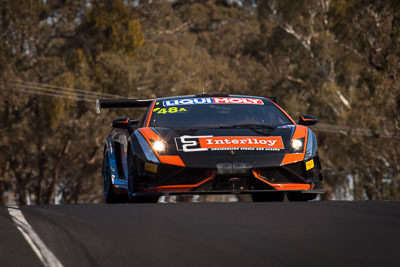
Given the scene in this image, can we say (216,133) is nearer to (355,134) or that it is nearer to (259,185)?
(259,185)

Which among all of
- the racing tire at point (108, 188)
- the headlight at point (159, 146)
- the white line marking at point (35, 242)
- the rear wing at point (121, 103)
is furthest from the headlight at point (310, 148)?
the white line marking at point (35, 242)

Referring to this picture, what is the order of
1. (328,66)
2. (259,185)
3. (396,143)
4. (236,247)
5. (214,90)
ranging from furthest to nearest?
(214,90), (328,66), (396,143), (259,185), (236,247)

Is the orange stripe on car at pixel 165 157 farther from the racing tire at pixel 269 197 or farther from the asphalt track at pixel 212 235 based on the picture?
the racing tire at pixel 269 197

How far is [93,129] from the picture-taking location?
39.3 meters

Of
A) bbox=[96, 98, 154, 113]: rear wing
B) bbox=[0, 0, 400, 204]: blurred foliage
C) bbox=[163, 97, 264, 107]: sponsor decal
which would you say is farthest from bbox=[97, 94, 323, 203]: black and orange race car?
bbox=[0, 0, 400, 204]: blurred foliage

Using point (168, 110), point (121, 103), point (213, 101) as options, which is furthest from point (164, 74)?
point (168, 110)

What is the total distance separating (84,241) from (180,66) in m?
37.7

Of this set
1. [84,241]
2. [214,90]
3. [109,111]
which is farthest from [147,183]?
[214,90]

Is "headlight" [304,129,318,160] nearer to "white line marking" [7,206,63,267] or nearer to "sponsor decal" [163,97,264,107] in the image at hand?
"sponsor decal" [163,97,264,107]

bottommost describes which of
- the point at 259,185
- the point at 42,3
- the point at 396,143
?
the point at 396,143

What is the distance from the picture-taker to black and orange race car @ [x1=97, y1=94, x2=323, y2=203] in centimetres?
942

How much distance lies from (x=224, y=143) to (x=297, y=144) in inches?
32.6

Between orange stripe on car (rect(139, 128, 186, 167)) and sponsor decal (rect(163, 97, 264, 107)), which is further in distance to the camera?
sponsor decal (rect(163, 97, 264, 107))

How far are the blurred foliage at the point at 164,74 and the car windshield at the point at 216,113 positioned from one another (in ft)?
69.2
